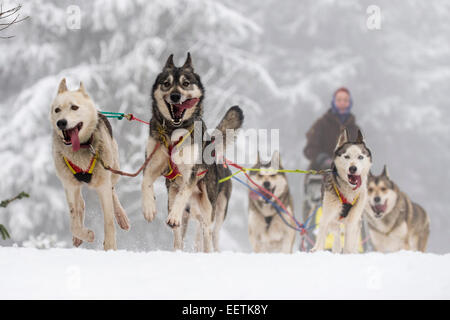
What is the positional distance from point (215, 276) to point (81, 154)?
116 cm

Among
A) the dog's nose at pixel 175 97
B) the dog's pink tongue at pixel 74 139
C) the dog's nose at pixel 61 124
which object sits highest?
the dog's nose at pixel 175 97

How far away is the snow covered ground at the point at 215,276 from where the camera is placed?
2.52m

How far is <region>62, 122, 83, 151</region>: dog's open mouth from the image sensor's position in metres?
3.38

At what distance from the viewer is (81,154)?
3.49 m

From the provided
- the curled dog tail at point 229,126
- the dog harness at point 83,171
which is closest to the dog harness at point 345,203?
the curled dog tail at point 229,126

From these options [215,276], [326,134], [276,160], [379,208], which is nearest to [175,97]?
[215,276]

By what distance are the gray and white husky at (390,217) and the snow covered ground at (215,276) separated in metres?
2.46

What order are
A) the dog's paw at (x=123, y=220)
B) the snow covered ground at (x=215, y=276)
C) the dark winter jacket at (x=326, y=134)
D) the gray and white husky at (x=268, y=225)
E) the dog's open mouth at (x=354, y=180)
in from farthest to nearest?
the dark winter jacket at (x=326, y=134)
the gray and white husky at (x=268, y=225)
the dog's open mouth at (x=354, y=180)
the dog's paw at (x=123, y=220)
the snow covered ground at (x=215, y=276)

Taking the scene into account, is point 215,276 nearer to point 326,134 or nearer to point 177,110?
point 177,110

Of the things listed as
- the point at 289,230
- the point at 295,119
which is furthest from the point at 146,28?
the point at 289,230

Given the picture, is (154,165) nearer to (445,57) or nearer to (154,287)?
(154,287)

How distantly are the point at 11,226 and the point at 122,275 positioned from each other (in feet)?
31.3

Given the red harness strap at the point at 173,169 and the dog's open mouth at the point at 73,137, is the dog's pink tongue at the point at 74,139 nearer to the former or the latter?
the dog's open mouth at the point at 73,137

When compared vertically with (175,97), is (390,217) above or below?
below
